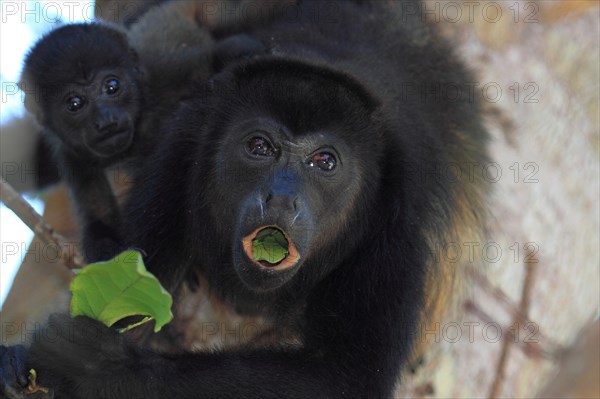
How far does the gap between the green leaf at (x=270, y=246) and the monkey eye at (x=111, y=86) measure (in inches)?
70.1

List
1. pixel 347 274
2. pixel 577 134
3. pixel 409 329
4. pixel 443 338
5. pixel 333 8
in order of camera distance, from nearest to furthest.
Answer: pixel 409 329
pixel 347 274
pixel 443 338
pixel 333 8
pixel 577 134

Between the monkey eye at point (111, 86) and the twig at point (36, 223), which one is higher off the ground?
the monkey eye at point (111, 86)

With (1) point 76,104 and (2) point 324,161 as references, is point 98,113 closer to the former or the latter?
Result: (1) point 76,104

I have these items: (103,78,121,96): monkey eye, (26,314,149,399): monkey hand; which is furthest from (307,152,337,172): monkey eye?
(103,78,121,96): monkey eye

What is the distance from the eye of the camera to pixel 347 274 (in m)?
4.12

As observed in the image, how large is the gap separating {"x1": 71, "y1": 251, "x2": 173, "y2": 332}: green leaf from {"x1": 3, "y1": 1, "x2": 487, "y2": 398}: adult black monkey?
0.94 feet

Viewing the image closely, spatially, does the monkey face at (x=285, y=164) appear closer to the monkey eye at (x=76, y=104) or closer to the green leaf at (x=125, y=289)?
the green leaf at (x=125, y=289)

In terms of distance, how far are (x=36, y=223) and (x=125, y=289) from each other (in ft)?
4.08

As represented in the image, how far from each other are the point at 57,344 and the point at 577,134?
3.43m

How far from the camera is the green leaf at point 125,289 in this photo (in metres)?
2.77

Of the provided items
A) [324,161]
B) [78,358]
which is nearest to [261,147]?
[324,161]

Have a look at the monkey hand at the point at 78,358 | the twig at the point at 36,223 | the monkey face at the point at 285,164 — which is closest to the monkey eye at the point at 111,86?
the monkey face at the point at 285,164

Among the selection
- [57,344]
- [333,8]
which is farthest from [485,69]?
[57,344]

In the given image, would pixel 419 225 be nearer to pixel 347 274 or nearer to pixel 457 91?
pixel 347 274
